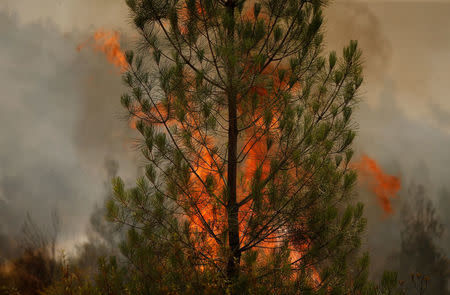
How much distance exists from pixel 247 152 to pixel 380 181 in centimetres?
194

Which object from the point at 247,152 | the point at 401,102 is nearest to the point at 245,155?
the point at 247,152

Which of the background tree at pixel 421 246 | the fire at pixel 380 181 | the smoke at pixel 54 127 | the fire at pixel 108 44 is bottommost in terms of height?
the background tree at pixel 421 246

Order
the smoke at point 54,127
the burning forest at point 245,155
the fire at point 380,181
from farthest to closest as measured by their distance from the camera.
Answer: the smoke at point 54,127 < the fire at point 380,181 < the burning forest at point 245,155

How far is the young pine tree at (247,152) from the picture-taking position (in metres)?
2.35

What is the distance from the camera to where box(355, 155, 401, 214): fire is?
3.84 metres

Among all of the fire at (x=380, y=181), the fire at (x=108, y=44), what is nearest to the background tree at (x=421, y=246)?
the fire at (x=380, y=181)

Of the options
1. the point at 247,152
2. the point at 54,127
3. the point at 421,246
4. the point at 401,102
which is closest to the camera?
the point at 247,152

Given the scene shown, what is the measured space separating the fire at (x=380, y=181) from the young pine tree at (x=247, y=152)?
4.70 feet

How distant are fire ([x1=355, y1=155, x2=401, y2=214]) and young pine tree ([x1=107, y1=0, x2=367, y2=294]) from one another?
4.70ft

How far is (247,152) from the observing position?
8.16 ft

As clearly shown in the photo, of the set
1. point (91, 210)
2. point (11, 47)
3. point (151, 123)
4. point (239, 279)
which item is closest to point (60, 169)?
point (91, 210)

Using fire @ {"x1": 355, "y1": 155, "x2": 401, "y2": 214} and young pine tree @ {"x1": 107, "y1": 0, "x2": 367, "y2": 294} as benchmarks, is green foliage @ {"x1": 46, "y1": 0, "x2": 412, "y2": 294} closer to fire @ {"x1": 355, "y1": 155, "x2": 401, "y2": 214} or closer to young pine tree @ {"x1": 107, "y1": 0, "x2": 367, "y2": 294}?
young pine tree @ {"x1": 107, "y1": 0, "x2": 367, "y2": 294}

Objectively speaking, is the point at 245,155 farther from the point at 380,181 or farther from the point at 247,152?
the point at 380,181

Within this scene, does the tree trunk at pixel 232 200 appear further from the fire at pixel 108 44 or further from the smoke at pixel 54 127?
the fire at pixel 108 44
